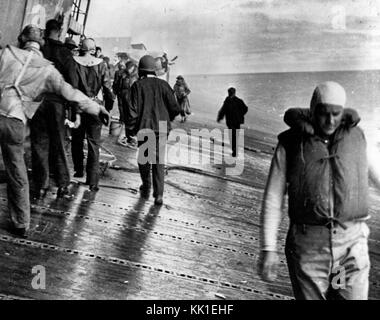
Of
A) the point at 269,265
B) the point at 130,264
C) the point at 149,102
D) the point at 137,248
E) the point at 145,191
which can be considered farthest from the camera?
the point at 145,191

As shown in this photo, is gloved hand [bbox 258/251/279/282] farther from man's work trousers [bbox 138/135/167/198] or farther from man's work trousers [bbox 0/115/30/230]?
man's work trousers [bbox 138/135/167/198]

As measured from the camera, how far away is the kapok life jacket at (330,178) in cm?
329

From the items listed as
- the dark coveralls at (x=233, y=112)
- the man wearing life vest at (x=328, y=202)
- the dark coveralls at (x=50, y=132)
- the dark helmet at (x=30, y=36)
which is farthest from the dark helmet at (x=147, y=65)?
the dark coveralls at (x=233, y=112)

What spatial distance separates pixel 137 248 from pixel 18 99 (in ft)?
6.35

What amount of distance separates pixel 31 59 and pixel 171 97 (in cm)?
295

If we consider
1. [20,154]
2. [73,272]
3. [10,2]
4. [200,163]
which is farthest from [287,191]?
[200,163]

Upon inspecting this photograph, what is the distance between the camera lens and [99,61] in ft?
25.1

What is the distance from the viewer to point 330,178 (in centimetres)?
332

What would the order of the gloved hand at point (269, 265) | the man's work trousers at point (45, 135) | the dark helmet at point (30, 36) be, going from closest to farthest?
the gloved hand at point (269, 265) < the dark helmet at point (30, 36) < the man's work trousers at point (45, 135)

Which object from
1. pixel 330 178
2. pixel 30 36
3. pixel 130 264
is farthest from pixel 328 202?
pixel 30 36

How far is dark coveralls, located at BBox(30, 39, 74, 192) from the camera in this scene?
6852mm

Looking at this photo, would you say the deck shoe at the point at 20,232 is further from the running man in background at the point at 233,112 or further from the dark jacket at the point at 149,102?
the running man in background at the point at 233,112

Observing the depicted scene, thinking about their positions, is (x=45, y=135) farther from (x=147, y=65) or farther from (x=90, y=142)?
(x=147, y=65)

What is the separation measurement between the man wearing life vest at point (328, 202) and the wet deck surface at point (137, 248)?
5.46 ft
